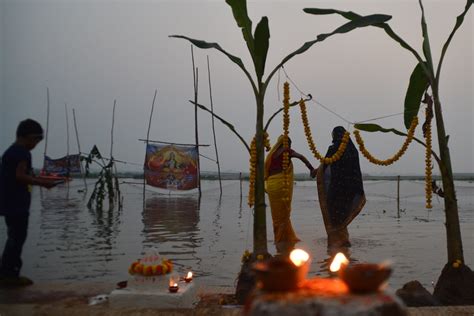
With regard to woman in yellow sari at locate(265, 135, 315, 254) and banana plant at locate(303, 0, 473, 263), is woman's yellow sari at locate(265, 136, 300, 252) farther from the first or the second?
banana plant at locate(303, 0, 473, 263)

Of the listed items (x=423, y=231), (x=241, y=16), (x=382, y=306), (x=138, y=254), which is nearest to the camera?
(x=382, y=306)

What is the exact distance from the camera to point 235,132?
16.7 feet

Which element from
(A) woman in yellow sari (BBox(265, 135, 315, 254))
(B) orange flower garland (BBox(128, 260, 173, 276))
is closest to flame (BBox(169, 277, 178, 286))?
(B) orange flower garland (BBox(128, 260, 173, 276))

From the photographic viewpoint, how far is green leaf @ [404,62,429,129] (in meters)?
5.73

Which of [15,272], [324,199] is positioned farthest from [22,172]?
[324,199]

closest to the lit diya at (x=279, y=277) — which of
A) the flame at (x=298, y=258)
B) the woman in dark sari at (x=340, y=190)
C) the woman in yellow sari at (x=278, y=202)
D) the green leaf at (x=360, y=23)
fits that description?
the flame at (x=298, y=258)

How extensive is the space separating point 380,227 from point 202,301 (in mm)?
9277

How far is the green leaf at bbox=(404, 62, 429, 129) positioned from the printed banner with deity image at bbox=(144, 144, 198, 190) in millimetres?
13951

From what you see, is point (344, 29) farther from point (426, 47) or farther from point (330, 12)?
point (426, 47)

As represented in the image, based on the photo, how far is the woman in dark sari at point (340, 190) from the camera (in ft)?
27.2

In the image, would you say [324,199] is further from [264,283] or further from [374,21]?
[264,283]

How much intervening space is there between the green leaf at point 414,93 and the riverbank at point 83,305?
261 centimetres

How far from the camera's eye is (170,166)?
62.2ft

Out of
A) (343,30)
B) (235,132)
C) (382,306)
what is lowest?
(382,306)
